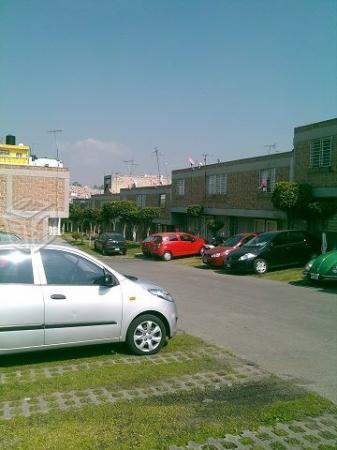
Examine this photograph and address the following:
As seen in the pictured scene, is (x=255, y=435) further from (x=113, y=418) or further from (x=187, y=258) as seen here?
(x=187, y=258)

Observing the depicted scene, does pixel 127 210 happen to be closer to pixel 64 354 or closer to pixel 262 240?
pixel 262 240

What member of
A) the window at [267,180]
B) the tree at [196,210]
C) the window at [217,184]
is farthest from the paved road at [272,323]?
the tree at [196,210]

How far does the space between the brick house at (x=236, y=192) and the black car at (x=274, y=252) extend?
541 cm

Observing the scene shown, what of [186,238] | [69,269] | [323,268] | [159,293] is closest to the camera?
[69,269]

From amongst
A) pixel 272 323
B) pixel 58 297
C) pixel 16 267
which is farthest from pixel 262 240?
pixel 16 267

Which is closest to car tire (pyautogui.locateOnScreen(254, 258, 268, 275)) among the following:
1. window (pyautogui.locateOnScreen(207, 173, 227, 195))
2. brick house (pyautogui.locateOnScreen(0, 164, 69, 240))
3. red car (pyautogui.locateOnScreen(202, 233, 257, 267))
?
red car (pyautogui.locateOnScreen(202, 233, 257, 267))

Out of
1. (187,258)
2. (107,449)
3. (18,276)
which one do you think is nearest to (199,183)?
(187,258)

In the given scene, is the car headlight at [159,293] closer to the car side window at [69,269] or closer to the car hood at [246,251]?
the car side window at [69,269]

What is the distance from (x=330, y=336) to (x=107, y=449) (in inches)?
217

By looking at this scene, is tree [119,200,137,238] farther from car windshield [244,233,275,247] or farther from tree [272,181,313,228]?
car windshield [244,233,275,247]

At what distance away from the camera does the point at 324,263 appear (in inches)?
556

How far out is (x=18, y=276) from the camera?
606 cm

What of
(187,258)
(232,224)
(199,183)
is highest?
(199,183)

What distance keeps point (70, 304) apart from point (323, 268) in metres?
9.86
